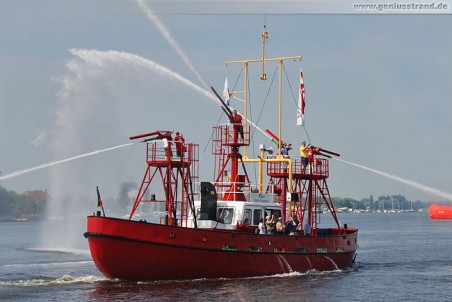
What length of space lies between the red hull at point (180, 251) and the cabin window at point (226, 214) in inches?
96.7

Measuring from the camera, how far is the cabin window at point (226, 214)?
131 ft

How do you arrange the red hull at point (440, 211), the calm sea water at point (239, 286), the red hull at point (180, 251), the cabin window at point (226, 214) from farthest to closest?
the red hull at point (440, 211), the cabin window at point (226, 214), the red hull at point (180, 251), the calm sea water at point (239, 286)

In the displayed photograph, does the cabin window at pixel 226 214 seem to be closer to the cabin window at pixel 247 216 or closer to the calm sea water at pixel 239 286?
the cabin window at pixel 247 216

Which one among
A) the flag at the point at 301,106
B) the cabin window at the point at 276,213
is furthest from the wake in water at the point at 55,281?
the flag at the point at 301,106

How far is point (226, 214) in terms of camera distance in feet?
132

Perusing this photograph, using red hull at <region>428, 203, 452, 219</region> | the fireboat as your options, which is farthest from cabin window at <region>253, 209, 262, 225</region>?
red hull at <region>428, 203, 452, 219</region>

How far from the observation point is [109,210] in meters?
88.1

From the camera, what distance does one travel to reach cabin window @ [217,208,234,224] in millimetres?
40031

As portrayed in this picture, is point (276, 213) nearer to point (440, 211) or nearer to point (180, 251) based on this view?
point (180, 251)

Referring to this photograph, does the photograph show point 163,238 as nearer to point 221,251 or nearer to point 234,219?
point 221,251

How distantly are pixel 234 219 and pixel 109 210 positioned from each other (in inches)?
1974

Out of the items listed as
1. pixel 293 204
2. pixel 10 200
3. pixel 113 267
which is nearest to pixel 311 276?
pixel 293 204

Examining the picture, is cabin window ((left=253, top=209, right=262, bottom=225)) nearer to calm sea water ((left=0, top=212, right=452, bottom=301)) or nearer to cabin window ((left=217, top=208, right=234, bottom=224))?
cabin window ((left=217, top=208, right=234, bottom=224))

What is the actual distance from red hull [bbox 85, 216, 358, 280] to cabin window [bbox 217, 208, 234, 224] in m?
2.46
